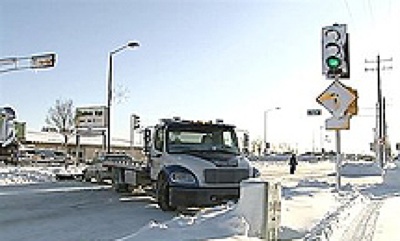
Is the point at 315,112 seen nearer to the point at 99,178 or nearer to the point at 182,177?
the point at 99,178

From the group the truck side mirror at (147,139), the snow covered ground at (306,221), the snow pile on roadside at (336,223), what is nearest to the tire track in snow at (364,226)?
the snow covered ground at (306,221)

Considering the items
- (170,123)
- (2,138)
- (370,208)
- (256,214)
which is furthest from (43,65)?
(256,214)

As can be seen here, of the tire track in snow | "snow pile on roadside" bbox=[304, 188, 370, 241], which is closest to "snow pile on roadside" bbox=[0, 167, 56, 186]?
"snow pile on roadside" bbox=[304, 188, 370, 241]

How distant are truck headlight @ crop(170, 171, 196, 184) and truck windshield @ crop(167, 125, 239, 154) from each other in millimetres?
780

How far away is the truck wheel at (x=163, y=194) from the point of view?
13764 millimetres

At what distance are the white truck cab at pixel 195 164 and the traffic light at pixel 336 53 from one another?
3131 mm

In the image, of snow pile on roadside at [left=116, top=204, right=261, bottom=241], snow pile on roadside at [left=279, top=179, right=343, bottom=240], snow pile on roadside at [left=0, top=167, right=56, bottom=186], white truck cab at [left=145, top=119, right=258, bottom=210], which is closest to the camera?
snow pile on roadside at [left=116, top=204, right=261, bottom=241]

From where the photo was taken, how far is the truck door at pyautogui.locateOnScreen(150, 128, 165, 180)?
1450 cm

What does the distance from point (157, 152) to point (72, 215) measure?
8.67ft

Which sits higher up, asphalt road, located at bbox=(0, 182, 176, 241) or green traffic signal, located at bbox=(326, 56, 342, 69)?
green traffic signal, located at bbox=(326, 56, 342, 69)

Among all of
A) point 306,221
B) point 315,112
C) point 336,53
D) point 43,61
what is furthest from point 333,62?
point 315,112

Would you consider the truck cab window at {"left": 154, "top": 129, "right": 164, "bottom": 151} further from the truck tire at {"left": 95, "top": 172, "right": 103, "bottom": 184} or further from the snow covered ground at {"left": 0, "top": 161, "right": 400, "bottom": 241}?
the truck tire at {"left": 95, "top": 172, "right": 103, "bottom": 184}

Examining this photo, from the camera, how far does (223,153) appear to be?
14.3m

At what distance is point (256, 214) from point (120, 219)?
485cm
